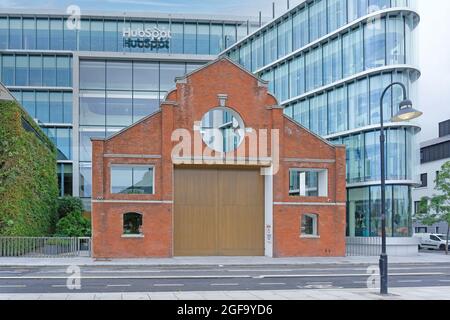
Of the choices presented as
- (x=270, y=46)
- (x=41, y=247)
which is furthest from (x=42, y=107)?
(x=41, y=247)

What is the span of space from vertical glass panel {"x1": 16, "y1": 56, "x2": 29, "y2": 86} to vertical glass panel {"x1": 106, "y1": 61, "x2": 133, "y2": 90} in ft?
28.2

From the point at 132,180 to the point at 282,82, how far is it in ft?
75.9

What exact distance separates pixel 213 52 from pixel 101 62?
465 inches

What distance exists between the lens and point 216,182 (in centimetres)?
3459

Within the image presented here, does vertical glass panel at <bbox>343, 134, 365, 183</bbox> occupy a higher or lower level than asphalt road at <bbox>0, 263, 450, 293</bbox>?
higher

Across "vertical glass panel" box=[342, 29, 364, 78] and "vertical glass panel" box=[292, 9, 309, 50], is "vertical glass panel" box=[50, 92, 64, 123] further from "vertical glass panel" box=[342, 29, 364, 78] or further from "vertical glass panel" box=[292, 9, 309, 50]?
"vertical glass panel" box=[342, 29, 364, 78]

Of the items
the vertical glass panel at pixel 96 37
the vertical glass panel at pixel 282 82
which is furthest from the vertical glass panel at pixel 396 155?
the vertical glass panel at pixel 96 37

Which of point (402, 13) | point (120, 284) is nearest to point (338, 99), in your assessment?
point (402, 13)

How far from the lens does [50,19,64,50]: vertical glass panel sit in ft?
183

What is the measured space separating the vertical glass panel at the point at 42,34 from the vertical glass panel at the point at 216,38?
16.8 meters

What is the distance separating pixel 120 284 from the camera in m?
19.0

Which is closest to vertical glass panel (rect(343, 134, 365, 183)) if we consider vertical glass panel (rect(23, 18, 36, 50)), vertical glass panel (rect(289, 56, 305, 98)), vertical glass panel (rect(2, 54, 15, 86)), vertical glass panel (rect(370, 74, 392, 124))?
vertical glass panel (rect(370, 74, 392, 124))

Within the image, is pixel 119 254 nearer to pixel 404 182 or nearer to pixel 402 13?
pixel 404 182

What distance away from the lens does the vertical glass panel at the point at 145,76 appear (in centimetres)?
5697
